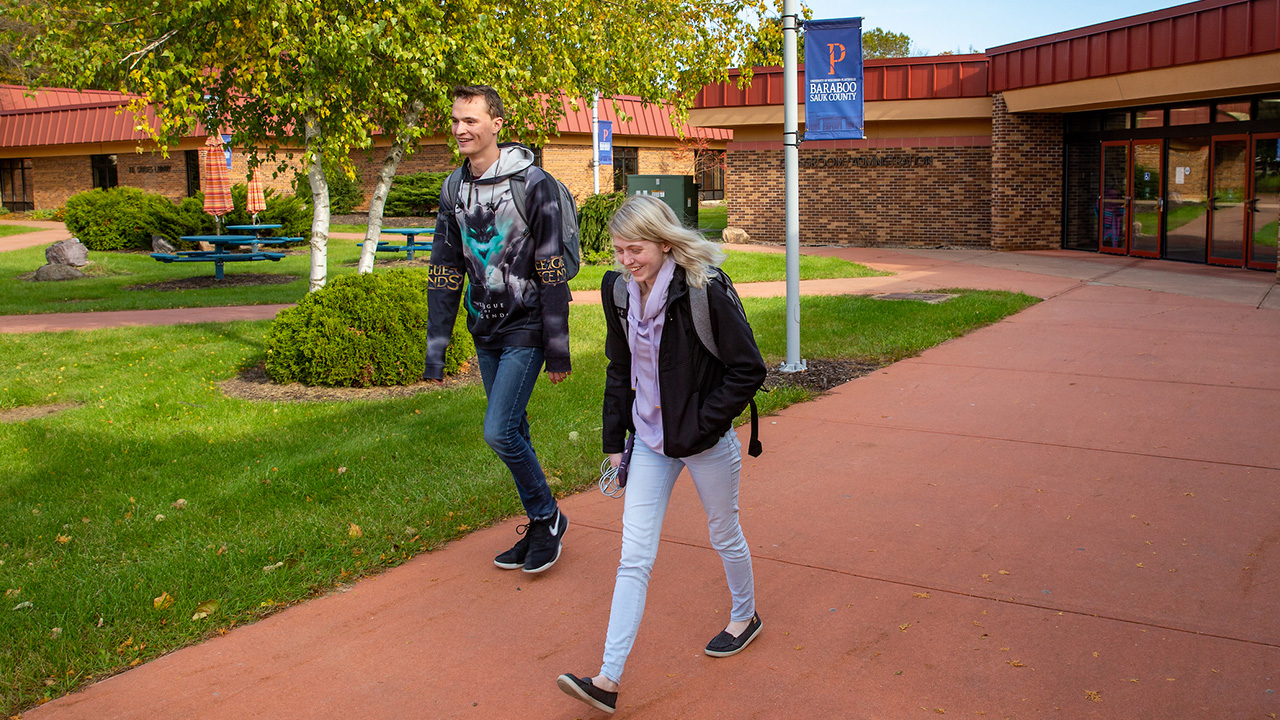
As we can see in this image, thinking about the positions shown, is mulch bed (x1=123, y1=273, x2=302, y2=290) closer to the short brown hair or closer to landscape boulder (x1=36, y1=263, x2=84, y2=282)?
landscape boulder (x1=36, y1=263, x2=84, y2=282)

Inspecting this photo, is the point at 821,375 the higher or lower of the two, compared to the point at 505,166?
lower

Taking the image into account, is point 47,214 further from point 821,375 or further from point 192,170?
point 821,375

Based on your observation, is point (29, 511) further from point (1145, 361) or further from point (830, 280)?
point (830, 280)

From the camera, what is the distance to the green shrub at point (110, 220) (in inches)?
968

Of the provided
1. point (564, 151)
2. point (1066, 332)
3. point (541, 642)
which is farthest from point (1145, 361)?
point (564, 151)

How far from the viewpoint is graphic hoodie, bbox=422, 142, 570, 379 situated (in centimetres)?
436

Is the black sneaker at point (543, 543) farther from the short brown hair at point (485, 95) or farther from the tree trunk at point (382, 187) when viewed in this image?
the tree trunk at point (382, 187)

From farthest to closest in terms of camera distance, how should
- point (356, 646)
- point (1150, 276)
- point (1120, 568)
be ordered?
point (1150, 276)
point (1120, 568)
point (356, 646)

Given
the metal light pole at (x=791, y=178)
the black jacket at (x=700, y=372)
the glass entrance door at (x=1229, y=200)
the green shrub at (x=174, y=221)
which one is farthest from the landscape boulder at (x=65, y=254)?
the glass entrance door at (x=1229, y=200)

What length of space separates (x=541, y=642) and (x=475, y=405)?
3.98m

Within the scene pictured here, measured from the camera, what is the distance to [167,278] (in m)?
18.6

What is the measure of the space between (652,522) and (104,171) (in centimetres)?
3911

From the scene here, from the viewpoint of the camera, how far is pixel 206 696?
3.57m

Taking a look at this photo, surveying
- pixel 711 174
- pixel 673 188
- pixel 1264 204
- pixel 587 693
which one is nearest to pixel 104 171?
pixel 673 188
